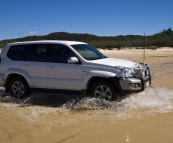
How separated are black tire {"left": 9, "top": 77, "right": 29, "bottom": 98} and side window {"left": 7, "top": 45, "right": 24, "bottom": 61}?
585 mm

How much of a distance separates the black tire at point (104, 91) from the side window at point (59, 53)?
1.06 m

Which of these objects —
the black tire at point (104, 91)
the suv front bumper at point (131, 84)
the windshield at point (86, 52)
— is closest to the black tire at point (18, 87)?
the windshield at point (86, 52)

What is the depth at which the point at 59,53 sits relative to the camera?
7.68 meters

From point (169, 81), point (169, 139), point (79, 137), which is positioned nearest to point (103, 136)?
point (79, 137)

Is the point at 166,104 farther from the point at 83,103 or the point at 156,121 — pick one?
the point at 83,103

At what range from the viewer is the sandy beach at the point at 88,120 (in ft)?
16.3

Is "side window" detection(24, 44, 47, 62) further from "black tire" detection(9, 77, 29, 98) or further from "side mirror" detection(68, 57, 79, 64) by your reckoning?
"side mirror" detection(68, 57, 79, 64)

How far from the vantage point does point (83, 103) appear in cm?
702

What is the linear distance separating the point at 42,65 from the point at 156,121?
3.44 meters

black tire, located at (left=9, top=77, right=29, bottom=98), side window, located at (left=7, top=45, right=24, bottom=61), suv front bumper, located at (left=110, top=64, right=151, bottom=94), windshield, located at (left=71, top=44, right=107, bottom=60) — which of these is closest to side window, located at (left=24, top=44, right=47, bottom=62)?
side window, located at (left=7, top=45, right=24, bottom=61)

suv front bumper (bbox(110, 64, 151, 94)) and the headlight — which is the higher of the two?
the headlight

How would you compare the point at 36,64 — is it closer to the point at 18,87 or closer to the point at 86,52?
the point at 18,87

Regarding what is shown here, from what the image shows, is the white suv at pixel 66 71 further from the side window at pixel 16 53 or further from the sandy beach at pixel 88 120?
the sandy beach at pixel 88 120

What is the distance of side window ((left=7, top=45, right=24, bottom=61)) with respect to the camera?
820 cm
